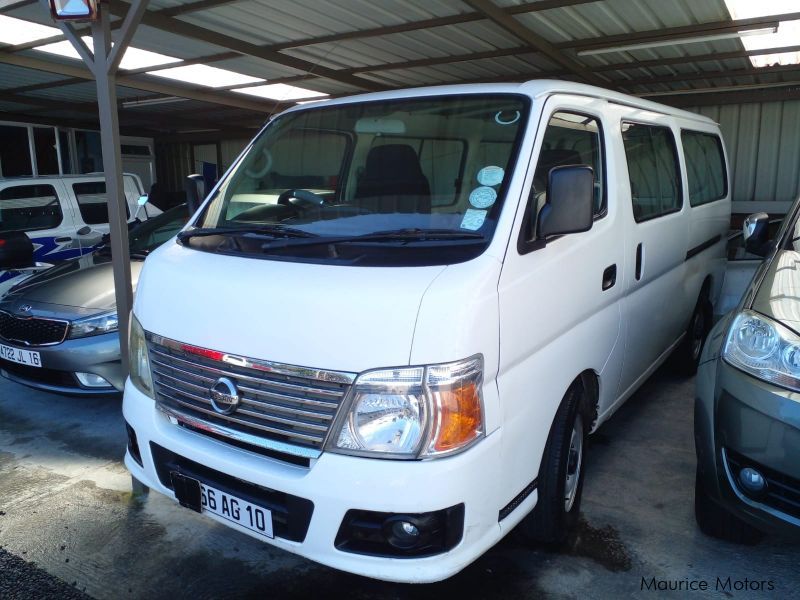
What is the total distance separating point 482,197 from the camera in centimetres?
224

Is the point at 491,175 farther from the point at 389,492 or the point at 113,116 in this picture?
the point at 113,116

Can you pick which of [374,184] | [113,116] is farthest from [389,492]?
[113,116]

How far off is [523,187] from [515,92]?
51cm

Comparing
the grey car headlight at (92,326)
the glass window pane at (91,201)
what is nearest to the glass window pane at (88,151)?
the glass window pane at (91,201)

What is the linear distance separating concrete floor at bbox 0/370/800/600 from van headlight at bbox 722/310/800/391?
87cm

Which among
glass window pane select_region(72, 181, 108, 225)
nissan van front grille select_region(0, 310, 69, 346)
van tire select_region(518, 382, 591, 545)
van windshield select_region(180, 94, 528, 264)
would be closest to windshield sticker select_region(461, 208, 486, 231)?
van windshield select_region(180, 94, 528, 264)

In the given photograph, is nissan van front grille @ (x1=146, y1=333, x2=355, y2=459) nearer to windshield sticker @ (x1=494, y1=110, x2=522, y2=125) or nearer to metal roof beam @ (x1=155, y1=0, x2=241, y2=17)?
windshield sticker @ (x1=494, y1=110, x2=522, y2=125)

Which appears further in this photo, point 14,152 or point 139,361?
point 14,152

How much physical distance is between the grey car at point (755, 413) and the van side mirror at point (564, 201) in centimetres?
76

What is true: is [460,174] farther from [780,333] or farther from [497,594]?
[497,594]

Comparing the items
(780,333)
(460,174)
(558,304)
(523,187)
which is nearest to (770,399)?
(780,333)

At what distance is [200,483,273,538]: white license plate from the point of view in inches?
78.0

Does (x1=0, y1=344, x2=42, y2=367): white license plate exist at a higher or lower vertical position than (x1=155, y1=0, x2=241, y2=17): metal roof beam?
lower

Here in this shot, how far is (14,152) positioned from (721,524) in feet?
44.7
